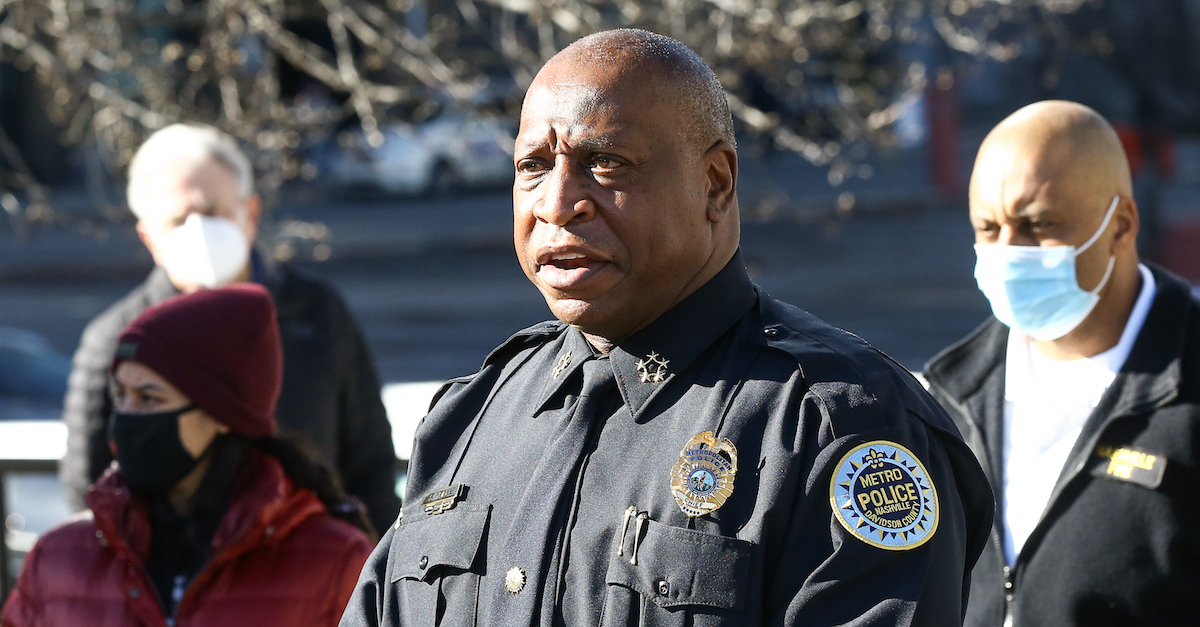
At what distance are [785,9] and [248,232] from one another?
243 centimetres

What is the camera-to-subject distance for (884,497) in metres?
1.63

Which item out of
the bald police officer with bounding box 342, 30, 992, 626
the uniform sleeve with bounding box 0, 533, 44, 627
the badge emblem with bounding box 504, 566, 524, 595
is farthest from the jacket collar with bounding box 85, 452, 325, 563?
the badge emblem with bounding box 504, 566, 524, 595

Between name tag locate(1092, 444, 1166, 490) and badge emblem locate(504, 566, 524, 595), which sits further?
name tag locate(1092, 444, 1166, 490)

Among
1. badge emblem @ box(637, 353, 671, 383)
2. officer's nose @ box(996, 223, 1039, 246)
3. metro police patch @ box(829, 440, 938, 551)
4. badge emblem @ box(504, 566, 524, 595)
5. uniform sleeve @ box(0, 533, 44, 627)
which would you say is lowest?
uniform sleeve @ box(0, 533, 44, 627)

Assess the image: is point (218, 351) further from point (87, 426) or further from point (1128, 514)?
point (1128, 514)

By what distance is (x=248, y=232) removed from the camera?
13.7ft

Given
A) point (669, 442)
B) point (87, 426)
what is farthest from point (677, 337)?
point (87, 426)

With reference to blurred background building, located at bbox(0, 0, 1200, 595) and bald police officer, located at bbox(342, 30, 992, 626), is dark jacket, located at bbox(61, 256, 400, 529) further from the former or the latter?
bald police officer, located at bbox(342, 30, 992, 626)

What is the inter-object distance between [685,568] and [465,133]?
4.98 meters

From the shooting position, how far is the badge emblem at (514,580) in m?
1.81

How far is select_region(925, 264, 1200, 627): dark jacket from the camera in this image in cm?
268

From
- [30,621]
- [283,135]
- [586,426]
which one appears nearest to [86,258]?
[283,135]

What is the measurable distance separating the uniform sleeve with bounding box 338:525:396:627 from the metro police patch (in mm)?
788

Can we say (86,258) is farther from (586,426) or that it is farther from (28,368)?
(586,426)
